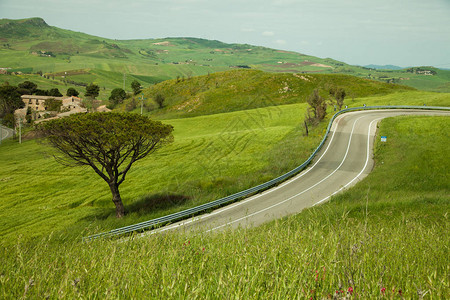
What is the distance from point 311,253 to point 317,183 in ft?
88.0

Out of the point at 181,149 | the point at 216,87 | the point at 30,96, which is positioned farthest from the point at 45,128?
the point at 30,96

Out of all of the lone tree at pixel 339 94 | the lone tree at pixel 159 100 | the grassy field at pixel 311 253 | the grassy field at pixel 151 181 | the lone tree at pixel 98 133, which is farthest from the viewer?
the lone tree at pixel 159 100

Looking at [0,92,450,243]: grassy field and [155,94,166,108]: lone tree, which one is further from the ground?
[155,94,166,108]: lone tree

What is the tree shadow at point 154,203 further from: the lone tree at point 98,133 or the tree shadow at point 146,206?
the lone tree at point 98,133

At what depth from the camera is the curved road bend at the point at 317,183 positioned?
23297 mm

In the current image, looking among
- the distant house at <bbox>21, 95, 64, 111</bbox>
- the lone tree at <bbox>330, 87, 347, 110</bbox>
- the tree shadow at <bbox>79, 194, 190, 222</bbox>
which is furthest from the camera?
the distant house at <bbox>21, 95, 64, 111</bbox>

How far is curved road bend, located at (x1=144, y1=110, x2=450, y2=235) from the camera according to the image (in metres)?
23.3

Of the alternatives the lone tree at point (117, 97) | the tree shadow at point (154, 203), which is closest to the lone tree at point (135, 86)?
the lone tree at point (117, 97)

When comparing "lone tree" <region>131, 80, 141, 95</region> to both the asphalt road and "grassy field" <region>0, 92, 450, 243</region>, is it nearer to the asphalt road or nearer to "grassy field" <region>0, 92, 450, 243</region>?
the asphalt road

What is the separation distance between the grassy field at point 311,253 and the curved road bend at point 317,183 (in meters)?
1.98

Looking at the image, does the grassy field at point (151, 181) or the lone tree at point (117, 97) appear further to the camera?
the lone tree at point (117, 97)

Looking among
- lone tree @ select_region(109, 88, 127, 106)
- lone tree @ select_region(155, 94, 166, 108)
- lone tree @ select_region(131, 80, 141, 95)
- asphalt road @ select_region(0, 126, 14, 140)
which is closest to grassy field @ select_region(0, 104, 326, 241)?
lone tree @ select_region(155, 94, 166, 108)

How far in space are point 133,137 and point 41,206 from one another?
16.1 metres

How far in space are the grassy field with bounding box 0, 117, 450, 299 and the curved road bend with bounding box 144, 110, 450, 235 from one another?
6.48ft
